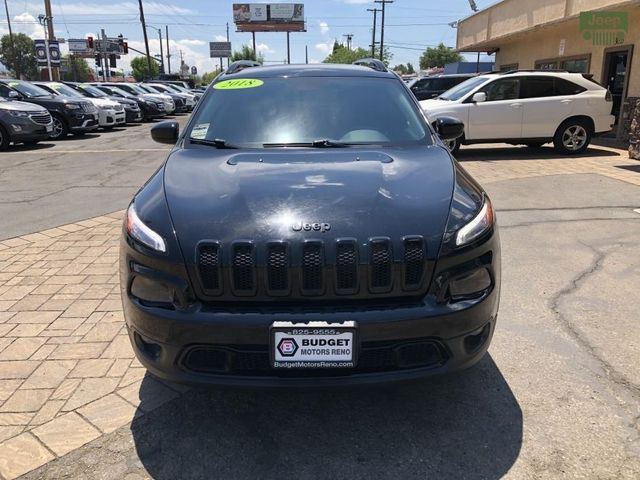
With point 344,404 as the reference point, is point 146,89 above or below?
above

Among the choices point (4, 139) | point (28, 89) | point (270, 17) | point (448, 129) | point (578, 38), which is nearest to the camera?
point (448, 129)

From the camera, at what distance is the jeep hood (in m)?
2.34

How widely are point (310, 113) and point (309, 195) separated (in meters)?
1.28

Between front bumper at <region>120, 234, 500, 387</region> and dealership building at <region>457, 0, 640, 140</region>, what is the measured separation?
38.3 feet

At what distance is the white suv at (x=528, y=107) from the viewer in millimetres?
11344

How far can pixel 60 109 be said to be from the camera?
16.2 metres

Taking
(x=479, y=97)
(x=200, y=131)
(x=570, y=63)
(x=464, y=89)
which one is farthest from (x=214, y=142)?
(x=570, y=63)

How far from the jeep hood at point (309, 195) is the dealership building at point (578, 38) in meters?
11.1

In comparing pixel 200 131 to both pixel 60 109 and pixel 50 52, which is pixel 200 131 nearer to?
pixel 60 109

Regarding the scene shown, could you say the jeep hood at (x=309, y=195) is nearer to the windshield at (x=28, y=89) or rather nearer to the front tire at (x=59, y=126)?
the front tire at (x=59, y=126)

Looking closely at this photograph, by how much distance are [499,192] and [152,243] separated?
6646 millimetres

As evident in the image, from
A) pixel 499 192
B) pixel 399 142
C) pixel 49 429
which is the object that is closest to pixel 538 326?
pixel 399 142

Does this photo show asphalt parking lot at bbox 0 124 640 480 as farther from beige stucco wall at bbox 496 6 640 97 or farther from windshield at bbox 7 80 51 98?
windshield at bbox 7 80 51 98

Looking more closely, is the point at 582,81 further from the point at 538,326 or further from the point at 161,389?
the point at 161,389
